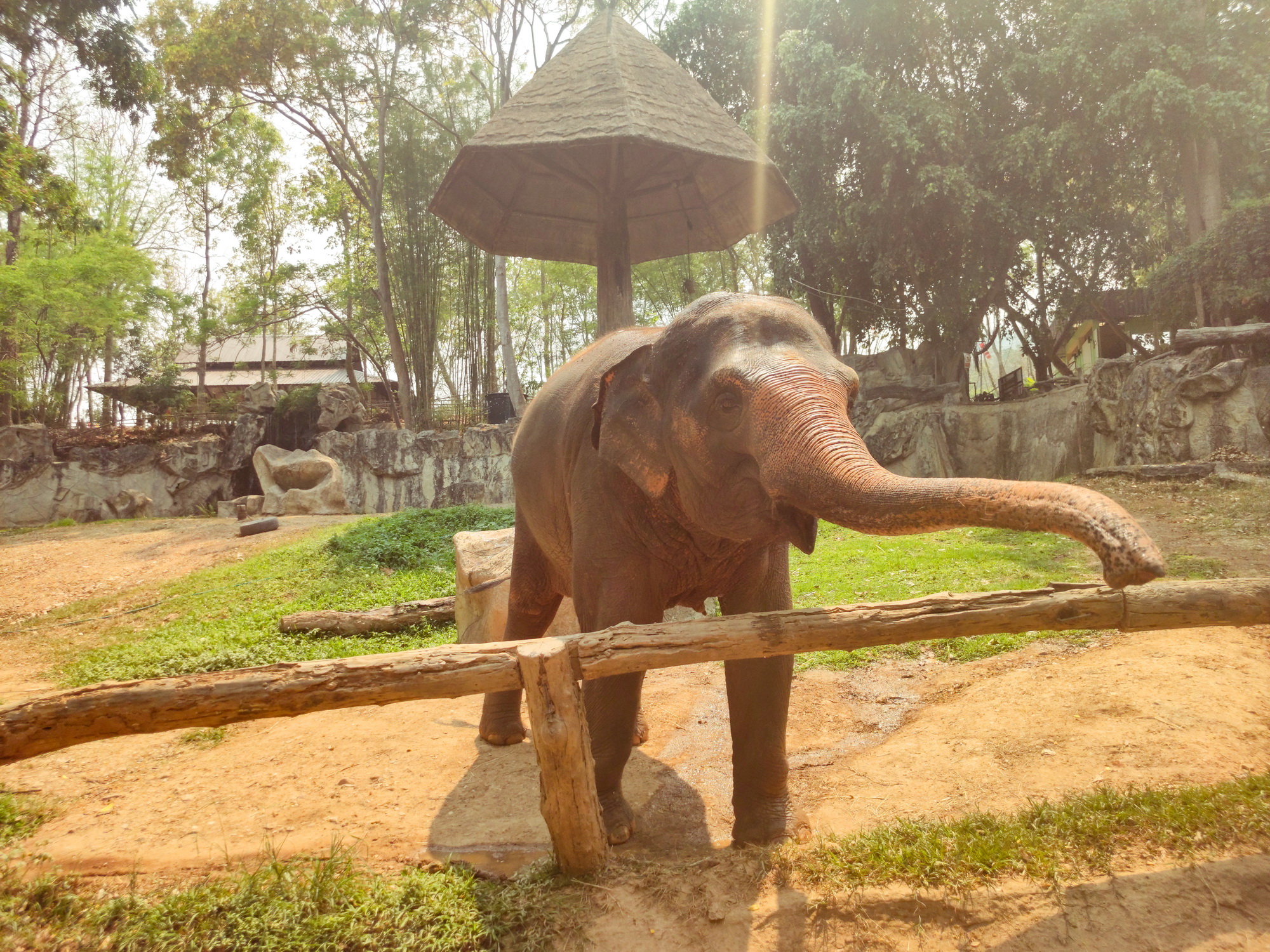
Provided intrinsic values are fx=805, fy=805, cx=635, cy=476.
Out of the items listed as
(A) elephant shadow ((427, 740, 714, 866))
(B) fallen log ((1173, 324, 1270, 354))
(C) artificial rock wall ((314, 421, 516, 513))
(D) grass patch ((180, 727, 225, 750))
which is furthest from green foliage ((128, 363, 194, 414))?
(B) fallen log ((1173, 324, 1270, 354))

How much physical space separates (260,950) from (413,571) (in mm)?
8053

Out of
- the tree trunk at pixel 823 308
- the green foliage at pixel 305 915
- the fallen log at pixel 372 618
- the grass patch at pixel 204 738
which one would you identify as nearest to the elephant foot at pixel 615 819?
the green foliage at pixel 305 915

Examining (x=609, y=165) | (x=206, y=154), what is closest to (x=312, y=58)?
(x=206, y=154)

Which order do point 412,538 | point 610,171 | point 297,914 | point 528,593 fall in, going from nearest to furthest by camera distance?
point 297,914, point 528,593, point 610,171, point 412,538

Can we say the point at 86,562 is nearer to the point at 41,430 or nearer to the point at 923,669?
the point at 41,430

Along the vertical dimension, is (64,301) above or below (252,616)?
above

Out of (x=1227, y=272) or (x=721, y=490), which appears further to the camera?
(x=1227, y=272)

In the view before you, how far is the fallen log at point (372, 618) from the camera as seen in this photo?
7641 mm

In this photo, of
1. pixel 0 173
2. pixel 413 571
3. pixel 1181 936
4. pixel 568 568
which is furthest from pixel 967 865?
pixel 0 173

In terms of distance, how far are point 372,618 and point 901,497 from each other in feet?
21.2

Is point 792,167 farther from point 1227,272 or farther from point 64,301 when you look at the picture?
point 64,301

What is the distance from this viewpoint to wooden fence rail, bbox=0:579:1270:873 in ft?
8.97

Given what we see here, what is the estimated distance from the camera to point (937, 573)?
8359 mm

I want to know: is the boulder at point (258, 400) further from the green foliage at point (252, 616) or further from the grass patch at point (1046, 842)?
the grass patch at point (1046, 842)
